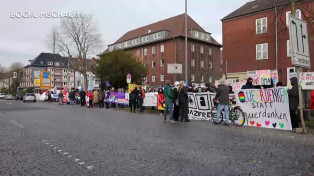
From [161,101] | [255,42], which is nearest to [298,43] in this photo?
[161,101]

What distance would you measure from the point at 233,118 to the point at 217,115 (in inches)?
26.8

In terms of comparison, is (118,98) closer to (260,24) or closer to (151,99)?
(151,99)

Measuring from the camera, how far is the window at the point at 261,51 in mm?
33438

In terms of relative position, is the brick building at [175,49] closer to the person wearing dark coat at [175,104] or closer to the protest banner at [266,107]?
the person wearing dark coat at [175,104]

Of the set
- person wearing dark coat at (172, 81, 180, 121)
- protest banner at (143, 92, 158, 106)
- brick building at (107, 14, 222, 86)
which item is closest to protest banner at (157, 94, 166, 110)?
protest banner at (143, 92, 158, 106)

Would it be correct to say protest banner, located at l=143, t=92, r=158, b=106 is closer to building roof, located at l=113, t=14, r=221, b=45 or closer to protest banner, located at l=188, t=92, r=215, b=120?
protest banner, located at l=188, t=92, r=215, b=120

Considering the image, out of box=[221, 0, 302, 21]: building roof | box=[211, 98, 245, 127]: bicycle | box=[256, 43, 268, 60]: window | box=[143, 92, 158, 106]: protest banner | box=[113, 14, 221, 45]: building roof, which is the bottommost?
box=[211, 98, 245, 127]: bicycle

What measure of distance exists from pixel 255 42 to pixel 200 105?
2339 centimetres

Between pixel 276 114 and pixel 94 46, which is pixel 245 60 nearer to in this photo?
pixel 276 114

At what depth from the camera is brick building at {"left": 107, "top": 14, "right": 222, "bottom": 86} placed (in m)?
57.4

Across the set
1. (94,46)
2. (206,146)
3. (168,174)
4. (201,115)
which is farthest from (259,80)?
(94,46)

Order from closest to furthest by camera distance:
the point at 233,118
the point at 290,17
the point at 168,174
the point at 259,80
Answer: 1. the point at 168,174
2. the point at 290,17
3. the point at 233,118
4. the point at 259,80

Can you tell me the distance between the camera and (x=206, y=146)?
7320 mm

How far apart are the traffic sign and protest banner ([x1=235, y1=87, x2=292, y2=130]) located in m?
A: 1.18
